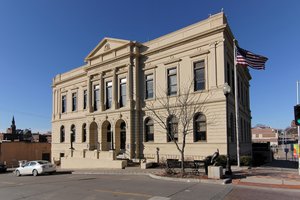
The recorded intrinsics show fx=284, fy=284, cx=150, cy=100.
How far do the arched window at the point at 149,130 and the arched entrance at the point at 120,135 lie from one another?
3547mm

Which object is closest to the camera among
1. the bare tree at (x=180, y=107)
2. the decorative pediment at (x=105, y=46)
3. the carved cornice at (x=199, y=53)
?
the bare tree at (x=180, y=107)

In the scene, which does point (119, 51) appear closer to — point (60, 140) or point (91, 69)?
point (91, 69)

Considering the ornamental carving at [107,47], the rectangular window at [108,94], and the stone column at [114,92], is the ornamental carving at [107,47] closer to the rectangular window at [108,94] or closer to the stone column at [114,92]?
the stone column at [114,92]

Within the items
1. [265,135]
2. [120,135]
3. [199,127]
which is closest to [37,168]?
[120,135]

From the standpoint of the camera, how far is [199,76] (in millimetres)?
27625

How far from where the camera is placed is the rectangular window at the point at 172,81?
29406 millimetres

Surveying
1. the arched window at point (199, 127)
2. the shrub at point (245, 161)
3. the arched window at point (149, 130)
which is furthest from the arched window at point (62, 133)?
the shrub at point (245, 161)

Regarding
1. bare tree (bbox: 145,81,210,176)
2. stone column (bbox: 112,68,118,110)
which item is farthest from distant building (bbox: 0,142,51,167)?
bare tree (bbox: 145,81,210,176)

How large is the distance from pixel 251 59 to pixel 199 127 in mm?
7697

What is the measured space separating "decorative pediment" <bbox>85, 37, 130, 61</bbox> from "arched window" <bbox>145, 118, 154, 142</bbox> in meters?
9.40

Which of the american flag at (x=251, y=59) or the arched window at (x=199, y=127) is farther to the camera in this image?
the arched window at (x=199, y=127)

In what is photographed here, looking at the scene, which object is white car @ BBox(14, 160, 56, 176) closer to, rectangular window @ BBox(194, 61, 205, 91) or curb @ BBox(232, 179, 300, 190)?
rectangular window @ BBox(194, 61, 205, 91)

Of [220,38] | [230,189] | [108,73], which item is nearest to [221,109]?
[220,38]

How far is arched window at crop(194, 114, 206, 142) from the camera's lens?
26500 millimetres
